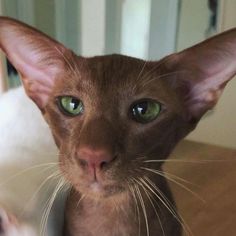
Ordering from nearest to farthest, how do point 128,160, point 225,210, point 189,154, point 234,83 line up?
1. point 128,160
2. point 225,210
3. point 189,154
4. point 234,83

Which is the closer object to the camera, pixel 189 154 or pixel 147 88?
pixel 147 88

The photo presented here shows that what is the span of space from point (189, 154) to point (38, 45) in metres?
0.70

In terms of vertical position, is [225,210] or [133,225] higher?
[133,225]

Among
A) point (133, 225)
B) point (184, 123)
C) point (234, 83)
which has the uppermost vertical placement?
point (184, 123)

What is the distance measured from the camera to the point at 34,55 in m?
0.72

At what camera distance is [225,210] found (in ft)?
3.65

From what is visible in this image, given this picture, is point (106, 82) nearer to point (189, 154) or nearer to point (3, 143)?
point (3, 143)

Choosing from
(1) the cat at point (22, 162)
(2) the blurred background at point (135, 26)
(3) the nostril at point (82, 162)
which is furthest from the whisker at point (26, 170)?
(2) the blurred background at point (135, 26)

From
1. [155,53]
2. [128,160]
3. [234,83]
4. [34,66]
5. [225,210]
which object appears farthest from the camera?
[234,83]

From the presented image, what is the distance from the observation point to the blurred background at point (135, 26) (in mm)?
1445

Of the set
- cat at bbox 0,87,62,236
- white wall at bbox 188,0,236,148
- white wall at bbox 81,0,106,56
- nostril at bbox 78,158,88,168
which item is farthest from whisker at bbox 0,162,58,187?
white wall at bbox 188,0,236,148

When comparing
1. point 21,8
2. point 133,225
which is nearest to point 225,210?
point 133,225

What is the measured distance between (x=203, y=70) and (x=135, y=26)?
1.20 meters

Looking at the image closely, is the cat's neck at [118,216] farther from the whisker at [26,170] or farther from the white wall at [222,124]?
the white wall at [222,124]
